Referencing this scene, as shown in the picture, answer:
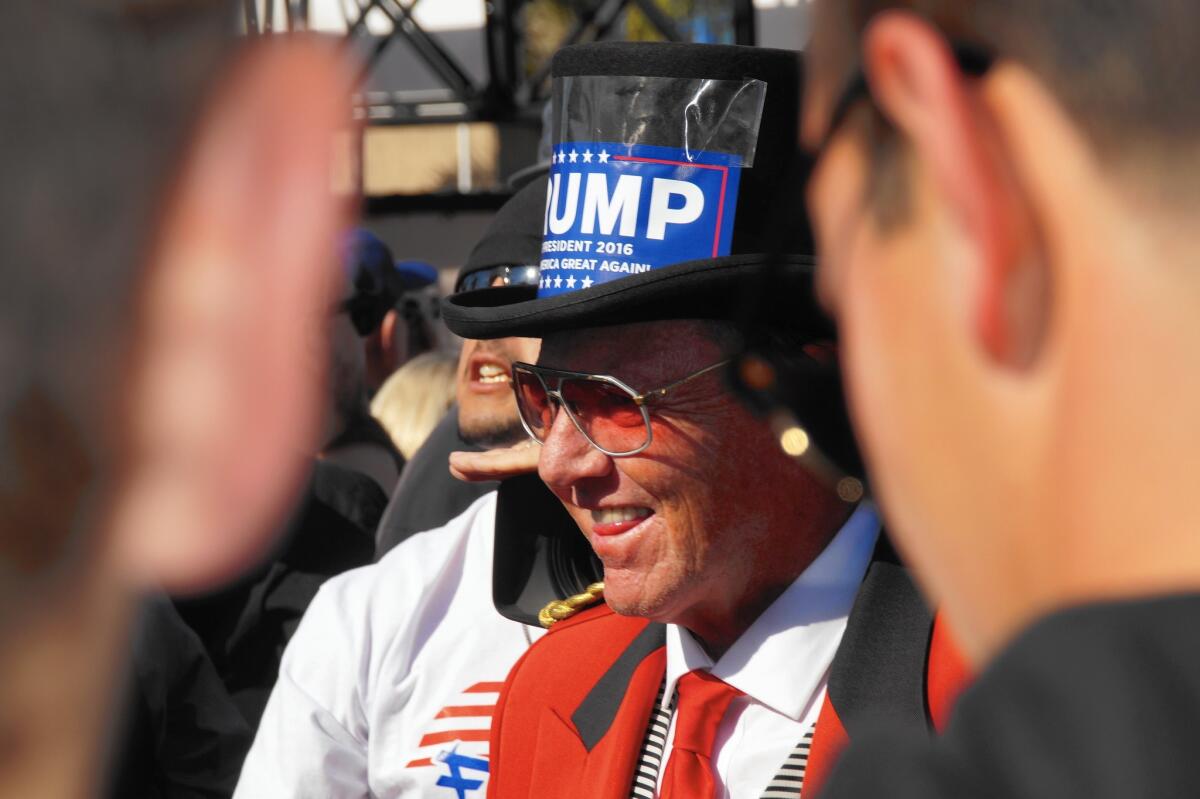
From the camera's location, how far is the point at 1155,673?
606 millimetres

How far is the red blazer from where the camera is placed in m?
1.86

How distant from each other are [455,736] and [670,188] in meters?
1.02

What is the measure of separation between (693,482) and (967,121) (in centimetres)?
155

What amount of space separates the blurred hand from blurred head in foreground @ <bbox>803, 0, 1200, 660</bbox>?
1875mm

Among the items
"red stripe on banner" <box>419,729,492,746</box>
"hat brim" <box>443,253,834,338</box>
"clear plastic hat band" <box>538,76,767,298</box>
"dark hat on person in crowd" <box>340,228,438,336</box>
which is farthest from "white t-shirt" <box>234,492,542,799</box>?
"dark hat on person in crowd" <box>340,228,438,336</box>

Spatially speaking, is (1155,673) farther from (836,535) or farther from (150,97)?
(836,535)

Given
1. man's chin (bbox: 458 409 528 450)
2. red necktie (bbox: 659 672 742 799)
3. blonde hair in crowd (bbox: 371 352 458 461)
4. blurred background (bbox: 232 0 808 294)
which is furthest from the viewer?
blurred background (bbox: 232 0 808 294)

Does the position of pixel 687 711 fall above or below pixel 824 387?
below

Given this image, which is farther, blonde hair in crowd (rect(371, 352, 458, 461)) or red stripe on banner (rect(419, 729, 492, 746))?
blonde hair in crowd (rect(371, 352, 458, 461))

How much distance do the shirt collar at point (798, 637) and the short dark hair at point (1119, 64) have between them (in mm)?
1482

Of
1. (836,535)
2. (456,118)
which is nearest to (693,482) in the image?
(836,535)

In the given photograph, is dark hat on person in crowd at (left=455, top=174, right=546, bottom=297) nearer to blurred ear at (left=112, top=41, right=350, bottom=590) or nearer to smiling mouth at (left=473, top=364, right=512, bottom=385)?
smiling mouth at (left=473, top=364, right=512, bottom=385)

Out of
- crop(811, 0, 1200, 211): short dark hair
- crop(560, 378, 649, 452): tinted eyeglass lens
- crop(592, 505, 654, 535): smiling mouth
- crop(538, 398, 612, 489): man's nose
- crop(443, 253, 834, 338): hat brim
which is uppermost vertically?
crop(811, 0, 1200, 211): short dark hair

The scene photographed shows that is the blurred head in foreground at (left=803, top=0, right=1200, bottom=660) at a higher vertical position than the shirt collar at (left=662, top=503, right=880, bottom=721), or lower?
higher
